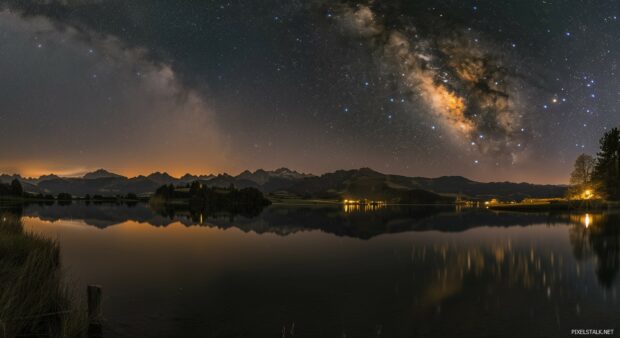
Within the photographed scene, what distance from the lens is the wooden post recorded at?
1346 cm

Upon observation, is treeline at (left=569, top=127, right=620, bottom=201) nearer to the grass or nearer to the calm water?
the calm water

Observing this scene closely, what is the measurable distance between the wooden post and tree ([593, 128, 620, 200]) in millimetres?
126593

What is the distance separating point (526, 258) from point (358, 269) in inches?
558

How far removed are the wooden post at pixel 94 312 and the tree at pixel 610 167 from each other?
Result: 415ft

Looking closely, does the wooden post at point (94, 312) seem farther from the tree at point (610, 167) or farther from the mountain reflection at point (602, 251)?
the tree at point (610, 167)

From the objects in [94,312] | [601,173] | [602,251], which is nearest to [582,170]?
[601,173]

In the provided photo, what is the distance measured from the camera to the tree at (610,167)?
357 ft

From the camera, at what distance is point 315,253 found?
112ft

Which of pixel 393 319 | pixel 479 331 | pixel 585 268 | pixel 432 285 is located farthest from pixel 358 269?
pixel 585 268

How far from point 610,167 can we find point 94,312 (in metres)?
130

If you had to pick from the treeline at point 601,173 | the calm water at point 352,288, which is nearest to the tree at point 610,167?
the treeline at point 601,173

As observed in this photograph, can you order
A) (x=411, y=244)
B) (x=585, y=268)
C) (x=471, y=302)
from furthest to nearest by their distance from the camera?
(x=411, y=244) < (x=585, y=268) < (x=471, y=302)

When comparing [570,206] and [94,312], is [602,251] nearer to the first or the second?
[94,312]

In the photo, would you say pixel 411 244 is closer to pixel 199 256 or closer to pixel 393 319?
pixel 199 256
